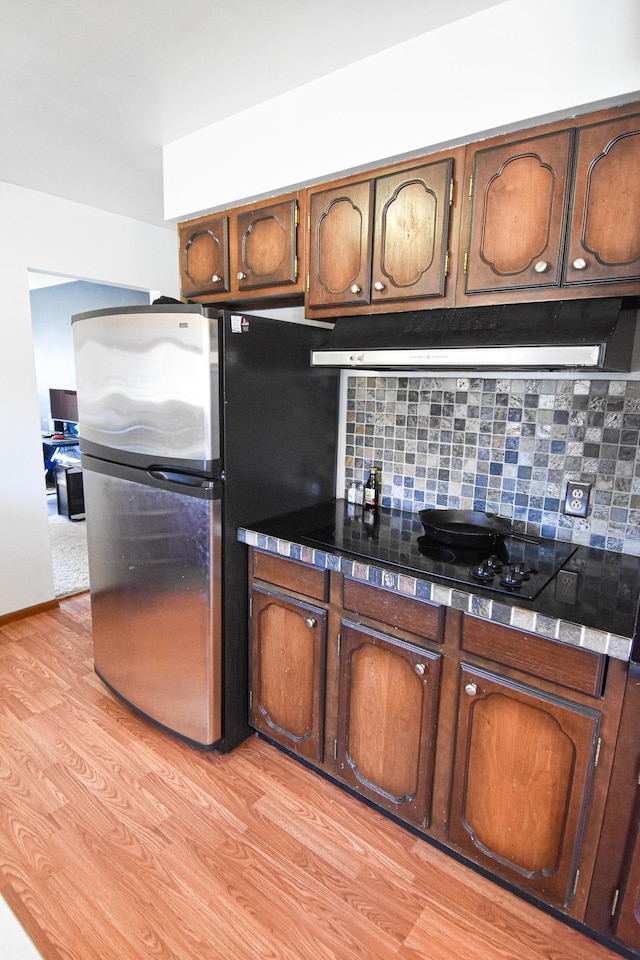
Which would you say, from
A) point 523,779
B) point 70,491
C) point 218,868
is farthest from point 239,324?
point 70,491

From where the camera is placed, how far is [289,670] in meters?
1.88

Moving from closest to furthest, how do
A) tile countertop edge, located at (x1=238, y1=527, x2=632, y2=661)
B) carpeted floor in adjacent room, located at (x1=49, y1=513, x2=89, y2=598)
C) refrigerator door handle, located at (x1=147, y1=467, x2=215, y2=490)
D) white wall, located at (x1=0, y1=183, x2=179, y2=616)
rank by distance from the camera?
tile countertop edge, located at (x1=238, y1=527, x2=632, y2=661), refrigerator door handle, located at (x1=147, y1=467, x2=215, y2=490), white wall, located at (x1=0, y1=183, x2=179, y2=616), carpeted floor in adjacent room, located at (x1=49, y1=513, x2=89, y2=598)

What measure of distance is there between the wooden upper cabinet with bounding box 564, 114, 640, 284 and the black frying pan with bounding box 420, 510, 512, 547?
2.76 ft

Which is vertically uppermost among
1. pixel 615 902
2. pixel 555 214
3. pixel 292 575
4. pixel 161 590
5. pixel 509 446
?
pixel 555 214

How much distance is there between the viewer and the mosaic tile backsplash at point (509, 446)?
5.45 ft

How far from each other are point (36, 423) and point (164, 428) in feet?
5.30

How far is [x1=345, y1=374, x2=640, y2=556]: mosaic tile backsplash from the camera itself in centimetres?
166

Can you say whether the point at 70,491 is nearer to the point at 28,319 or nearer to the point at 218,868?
the point at 28,319

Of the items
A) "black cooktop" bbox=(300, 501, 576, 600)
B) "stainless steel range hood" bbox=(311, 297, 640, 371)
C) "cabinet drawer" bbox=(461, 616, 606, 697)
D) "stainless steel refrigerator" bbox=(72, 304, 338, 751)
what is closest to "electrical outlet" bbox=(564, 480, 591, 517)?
"black cooktop" bbox=(300, 501, 576, 600)

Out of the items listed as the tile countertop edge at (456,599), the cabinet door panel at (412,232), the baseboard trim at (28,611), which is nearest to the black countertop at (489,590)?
the tile countertop edge at (456,599)

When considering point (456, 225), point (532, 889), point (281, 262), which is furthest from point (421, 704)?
point (281, 262)

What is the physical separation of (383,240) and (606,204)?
2.16 feet

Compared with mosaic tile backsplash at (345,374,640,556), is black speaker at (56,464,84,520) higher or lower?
lower

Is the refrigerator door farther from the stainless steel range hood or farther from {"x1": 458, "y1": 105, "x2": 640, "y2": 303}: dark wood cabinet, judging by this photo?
{"x1": 458, "y1": 105, "x2": 640, "y2": 303}: dark wood cabinet
